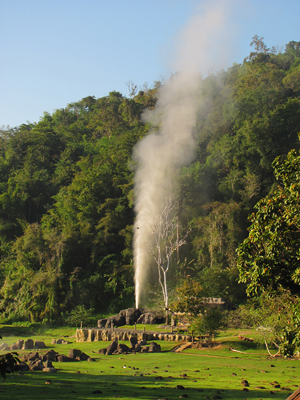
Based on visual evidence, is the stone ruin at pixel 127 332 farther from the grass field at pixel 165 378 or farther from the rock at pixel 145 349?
the grass field at pixel 165 378

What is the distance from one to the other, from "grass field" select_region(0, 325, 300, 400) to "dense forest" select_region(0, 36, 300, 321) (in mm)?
16002

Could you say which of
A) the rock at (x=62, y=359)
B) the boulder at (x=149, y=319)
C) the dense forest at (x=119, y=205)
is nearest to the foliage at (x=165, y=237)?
the dense forest at (x=119, y=205)

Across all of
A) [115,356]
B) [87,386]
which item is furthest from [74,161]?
[87,386]

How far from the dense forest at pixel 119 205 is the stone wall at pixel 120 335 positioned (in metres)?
9.94

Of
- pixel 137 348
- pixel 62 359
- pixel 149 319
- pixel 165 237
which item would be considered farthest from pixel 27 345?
pixel 165 237

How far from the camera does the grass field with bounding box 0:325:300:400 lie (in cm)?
919

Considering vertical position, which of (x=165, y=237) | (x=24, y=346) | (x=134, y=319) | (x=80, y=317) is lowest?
(x=24, y=346)

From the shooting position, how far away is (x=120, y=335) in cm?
2283

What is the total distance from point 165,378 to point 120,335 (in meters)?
11.7

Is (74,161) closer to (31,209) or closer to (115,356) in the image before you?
(31,209)

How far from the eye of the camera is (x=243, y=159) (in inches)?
1645

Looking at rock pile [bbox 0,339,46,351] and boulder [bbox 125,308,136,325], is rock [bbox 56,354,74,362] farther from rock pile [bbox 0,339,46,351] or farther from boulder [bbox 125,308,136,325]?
boulder [bbox 125,308,136,325]

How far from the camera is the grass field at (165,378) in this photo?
9188mm

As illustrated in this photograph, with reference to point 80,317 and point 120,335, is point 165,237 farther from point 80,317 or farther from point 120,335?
point 120,335
